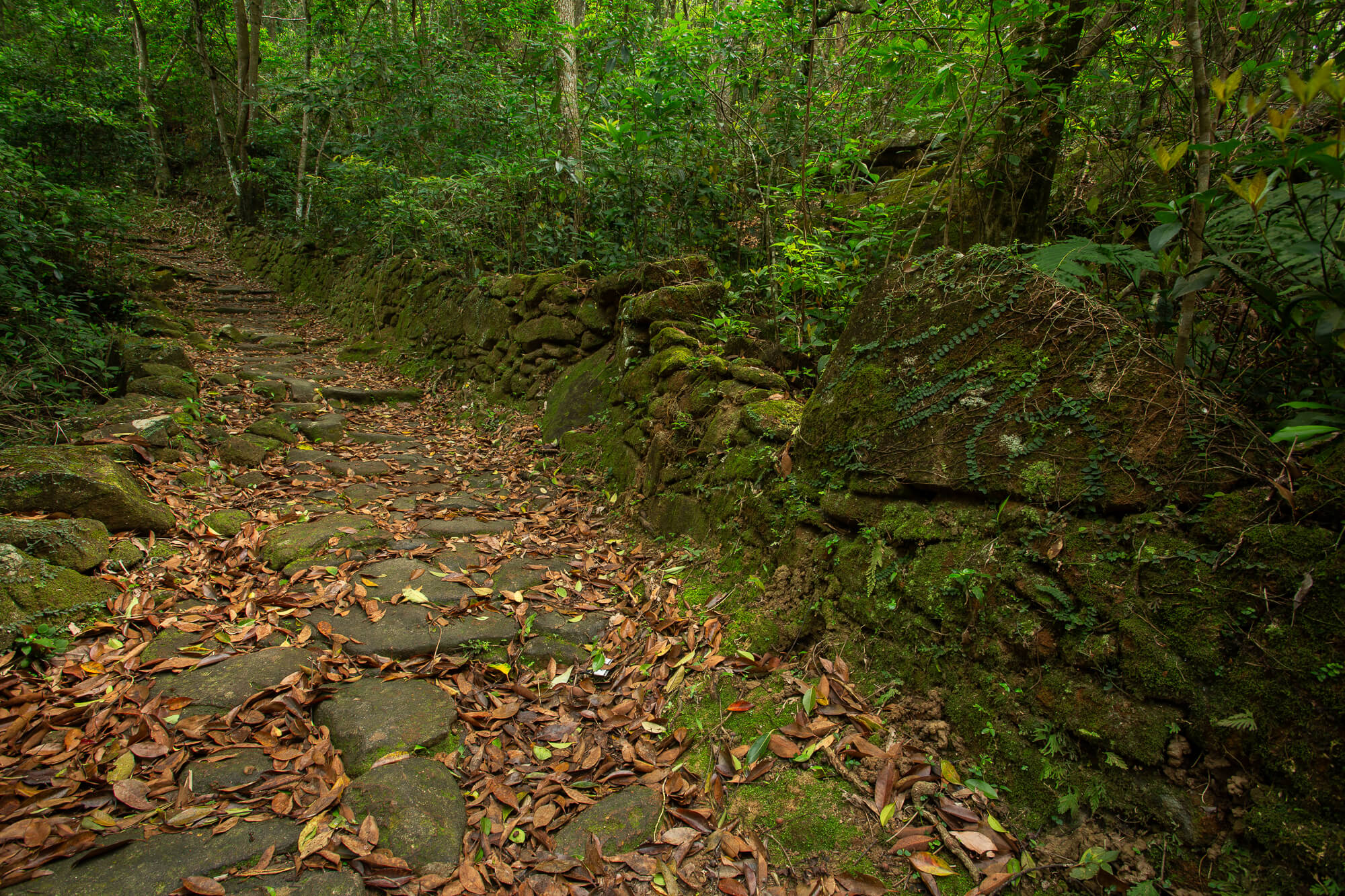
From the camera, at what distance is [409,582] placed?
3.48m

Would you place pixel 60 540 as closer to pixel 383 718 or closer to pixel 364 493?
pixel 383 718

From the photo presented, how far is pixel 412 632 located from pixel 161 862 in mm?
1310

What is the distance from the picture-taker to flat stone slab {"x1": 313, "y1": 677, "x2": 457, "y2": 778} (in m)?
2.33

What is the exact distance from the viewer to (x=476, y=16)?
9.77 m

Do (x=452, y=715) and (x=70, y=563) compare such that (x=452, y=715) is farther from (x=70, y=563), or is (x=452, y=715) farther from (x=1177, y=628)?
(x=1177, y=628)

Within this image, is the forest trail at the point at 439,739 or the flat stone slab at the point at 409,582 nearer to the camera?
the forest trail at the point at 439,739

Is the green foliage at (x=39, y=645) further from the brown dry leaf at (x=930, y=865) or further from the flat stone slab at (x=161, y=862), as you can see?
the brown dry leaf at (x=930, y=865)

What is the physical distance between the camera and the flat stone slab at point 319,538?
3.60 m

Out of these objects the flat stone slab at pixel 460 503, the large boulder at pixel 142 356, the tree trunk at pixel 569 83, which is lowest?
the flat stone slab at pixel 460 503

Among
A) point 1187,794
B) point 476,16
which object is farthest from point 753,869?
point 476,16

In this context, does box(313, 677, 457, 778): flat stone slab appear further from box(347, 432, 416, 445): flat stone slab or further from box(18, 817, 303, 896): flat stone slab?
box(347, 432, 416, 445): flat stone slab

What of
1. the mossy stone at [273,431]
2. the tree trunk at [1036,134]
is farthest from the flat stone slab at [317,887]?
the mossy stone at [273,431]

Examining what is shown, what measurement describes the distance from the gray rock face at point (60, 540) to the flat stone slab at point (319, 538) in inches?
29.7

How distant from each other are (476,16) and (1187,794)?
1211cm
